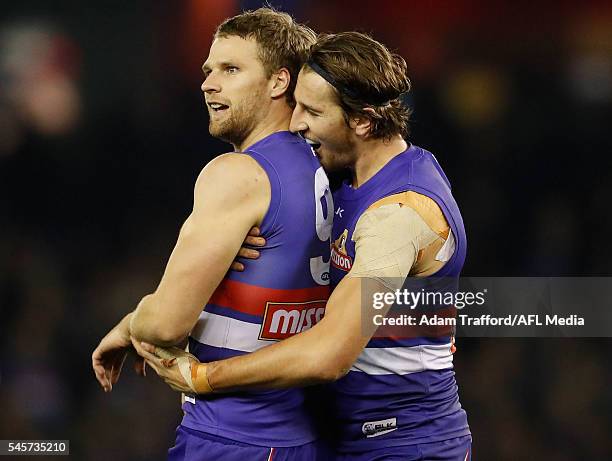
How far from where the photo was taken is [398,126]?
9.60 feet

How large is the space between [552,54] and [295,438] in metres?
4.52

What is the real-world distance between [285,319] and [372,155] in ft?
2.12

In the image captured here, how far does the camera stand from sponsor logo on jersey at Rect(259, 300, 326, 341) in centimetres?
258

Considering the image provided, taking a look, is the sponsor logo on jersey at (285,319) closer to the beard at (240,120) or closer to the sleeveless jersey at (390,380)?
the sleeveless jersey at (390,380)

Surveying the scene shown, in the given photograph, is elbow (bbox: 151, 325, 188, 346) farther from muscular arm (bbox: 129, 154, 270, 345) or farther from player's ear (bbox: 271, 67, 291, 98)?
player's ear (bbox: 271, 67, 291, 98)

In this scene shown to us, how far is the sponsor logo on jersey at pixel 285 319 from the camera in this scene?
2576mm

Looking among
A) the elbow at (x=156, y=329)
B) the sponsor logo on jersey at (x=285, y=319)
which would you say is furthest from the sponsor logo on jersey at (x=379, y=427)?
the elbow at (x=156, y=329)

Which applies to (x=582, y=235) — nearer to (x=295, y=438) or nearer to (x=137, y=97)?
(x=137, y=97)

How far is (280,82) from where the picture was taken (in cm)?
281

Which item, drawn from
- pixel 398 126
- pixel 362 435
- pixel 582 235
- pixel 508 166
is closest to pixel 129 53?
pixel 508 166

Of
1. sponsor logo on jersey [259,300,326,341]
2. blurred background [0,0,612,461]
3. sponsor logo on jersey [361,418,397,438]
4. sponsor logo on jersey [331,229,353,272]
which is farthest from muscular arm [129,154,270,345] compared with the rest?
blurred background [0,0,612,461]

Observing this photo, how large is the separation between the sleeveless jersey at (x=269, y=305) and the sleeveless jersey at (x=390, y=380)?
0.62 feet

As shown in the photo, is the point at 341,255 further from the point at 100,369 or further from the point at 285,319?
the point at 100,369

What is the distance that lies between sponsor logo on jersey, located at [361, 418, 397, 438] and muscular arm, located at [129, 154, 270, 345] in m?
0.73
